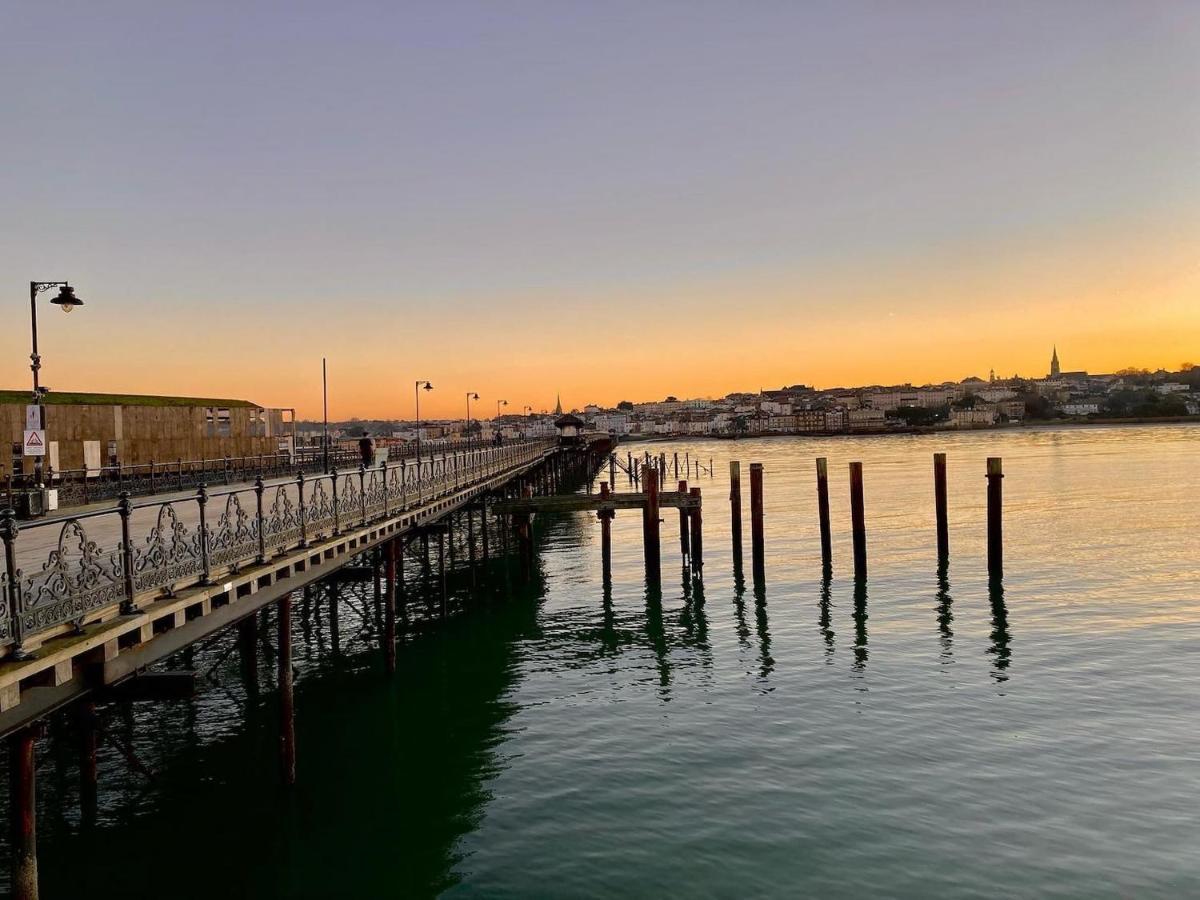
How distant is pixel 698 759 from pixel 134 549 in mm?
10577

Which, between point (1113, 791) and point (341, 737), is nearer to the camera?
point (1113, 791)

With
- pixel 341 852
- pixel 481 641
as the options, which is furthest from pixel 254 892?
pixel 481 641

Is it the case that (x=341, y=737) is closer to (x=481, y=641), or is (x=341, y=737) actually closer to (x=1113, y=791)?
(x=481, y=641)

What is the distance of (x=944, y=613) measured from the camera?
2852 centimetres

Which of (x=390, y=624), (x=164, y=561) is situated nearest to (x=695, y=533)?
(x=390, y=624)

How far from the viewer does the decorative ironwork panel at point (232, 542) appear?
13.2 metres

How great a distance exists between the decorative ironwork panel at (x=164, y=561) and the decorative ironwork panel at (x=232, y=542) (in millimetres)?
354

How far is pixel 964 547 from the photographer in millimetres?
42469

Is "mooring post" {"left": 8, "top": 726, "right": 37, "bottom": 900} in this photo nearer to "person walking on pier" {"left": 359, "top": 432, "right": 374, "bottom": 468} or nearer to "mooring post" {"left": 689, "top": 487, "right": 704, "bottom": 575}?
"person walking on pier" {"left": 359, "top": 432, "right": 374, "bottom": 468}

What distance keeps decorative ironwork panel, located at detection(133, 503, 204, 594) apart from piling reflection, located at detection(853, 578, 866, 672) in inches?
640

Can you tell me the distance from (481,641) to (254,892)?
49.8ft

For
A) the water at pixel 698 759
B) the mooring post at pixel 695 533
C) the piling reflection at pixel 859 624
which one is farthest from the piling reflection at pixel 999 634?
the mooring post at pixel 695 533

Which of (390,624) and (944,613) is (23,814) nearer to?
(390,624)

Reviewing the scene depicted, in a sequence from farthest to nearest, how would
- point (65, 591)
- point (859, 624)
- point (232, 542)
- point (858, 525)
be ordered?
point (858, 525) < point (859, 624) < point (232, 542) < point (65, 591)
